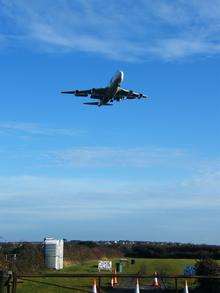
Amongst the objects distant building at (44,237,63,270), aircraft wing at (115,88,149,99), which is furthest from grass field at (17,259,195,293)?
aircraft wing at (115,88,149,99)

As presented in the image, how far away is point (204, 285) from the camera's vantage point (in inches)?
1131

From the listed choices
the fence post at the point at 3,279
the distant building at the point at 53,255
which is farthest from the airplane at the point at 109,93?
the fence post at the point at 3,279

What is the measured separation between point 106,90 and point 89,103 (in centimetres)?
205

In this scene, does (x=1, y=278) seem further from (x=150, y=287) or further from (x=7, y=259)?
(x=7, y=259)

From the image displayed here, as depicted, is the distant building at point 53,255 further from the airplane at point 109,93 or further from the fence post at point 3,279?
the fence post at point 3,279

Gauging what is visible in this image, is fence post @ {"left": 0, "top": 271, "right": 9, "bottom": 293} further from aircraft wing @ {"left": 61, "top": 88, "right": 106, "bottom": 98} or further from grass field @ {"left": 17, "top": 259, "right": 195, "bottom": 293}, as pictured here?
aircraft wing @ {"left": 61, "top": 88, "right": 106, "bottom": 98}

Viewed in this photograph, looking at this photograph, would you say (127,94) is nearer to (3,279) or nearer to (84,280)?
(84,280)

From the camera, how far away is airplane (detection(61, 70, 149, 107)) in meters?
46.7

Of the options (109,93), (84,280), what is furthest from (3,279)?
(109,93)

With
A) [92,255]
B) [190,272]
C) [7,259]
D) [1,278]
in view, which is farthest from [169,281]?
[92,255]

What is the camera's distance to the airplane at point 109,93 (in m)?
46.7

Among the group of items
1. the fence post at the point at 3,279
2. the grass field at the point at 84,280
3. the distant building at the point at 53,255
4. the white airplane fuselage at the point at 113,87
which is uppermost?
the white airplane fuselage at the point at 113,87

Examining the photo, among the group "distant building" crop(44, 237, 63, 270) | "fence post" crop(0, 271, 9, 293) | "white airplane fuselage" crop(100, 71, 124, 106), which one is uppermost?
"white airplane fuselage" crop(100, 71, 124, 106)

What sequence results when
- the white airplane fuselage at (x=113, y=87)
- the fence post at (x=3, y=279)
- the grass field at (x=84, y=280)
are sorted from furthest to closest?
1. the white airplane fuselage at (x=113, y=87)
2. the grass field at (x=84, y=280)
3. the fence post at (x=3, y=279)
